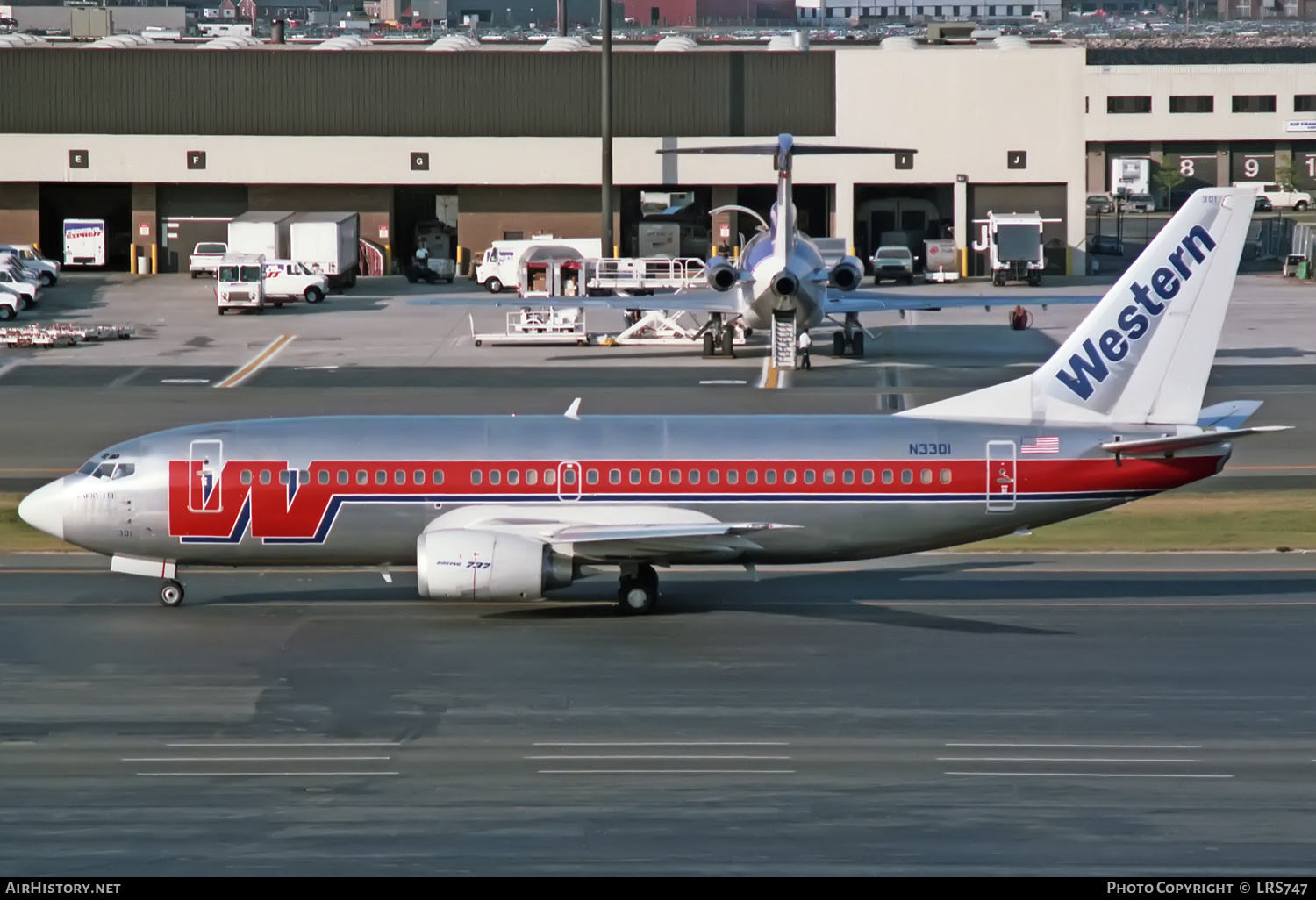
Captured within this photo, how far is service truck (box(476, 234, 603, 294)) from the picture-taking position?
9075cm

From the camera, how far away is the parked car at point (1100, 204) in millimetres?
137875

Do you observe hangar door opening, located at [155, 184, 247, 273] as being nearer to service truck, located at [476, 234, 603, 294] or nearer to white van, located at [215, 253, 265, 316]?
white van, located at [215, 253, 265, 316]

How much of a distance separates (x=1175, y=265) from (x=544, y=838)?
17.8 m

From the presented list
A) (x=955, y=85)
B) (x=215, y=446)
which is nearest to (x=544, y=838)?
(x=215, y=446)

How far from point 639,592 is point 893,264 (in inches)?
2489

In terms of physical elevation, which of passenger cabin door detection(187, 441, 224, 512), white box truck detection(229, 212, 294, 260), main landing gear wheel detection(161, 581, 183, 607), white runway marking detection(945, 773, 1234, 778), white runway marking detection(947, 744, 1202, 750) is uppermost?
white box truck detection(229, 212, 294, 260)

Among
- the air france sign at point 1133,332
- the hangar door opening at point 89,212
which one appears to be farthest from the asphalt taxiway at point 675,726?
the hangar door opening at point 89,212

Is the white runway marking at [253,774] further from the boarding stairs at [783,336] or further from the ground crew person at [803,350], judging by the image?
the ground crew person at [803,350]

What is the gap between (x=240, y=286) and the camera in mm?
83062

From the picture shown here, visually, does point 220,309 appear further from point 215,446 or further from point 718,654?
point 718,654

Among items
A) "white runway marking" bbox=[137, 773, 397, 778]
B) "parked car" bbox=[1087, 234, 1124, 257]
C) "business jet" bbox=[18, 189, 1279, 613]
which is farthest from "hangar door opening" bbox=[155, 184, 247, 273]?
"white runway marking" bbox=[137, 773, 397, 778]

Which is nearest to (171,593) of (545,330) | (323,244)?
(545,330)

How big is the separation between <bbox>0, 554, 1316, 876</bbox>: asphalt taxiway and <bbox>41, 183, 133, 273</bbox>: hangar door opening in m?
69.5

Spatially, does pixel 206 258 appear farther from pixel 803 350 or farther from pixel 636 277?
pixel 803 350
